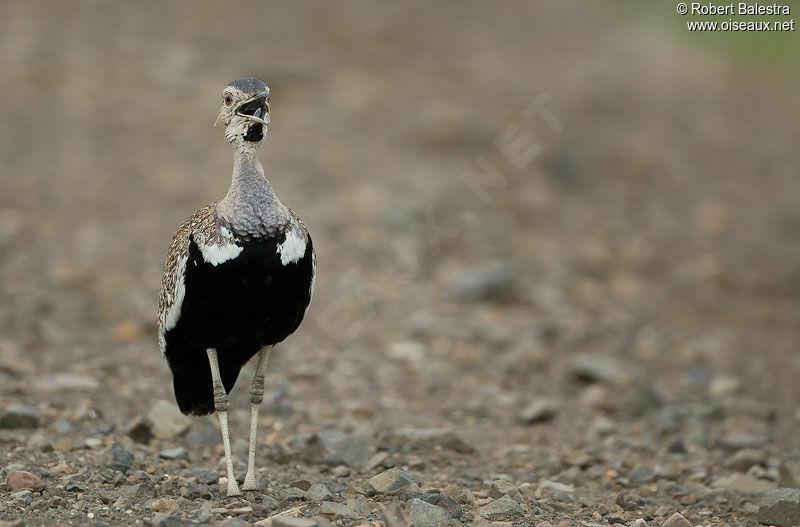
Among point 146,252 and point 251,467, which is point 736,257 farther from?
point 251,467

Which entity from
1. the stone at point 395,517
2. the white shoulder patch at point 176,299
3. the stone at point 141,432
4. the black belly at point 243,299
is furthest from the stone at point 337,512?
the stone at point 141,432

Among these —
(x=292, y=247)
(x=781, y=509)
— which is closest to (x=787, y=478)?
(x=781, y=509)

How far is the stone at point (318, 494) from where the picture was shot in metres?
5.81

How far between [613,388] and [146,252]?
17.3 ft

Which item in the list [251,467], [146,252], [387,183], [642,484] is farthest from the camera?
[387,183]

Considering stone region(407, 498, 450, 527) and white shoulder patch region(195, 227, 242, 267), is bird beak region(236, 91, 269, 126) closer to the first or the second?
white shoulder patch region(195, 227, 242, 267)

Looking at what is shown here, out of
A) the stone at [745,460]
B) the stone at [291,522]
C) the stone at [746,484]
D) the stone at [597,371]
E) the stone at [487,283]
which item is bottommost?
the stone at [291,522]

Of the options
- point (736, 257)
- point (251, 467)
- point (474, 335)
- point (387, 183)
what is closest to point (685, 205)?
point (736, 257)

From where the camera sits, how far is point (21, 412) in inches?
270

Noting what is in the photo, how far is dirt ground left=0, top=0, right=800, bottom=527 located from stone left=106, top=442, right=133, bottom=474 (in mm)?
20

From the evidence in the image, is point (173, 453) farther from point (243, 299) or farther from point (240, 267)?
point (240, 267)

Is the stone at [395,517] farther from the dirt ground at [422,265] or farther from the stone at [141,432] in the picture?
the stone at [141,432]

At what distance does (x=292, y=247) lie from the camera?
551 centimetres

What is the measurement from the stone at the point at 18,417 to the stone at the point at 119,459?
86 cm
